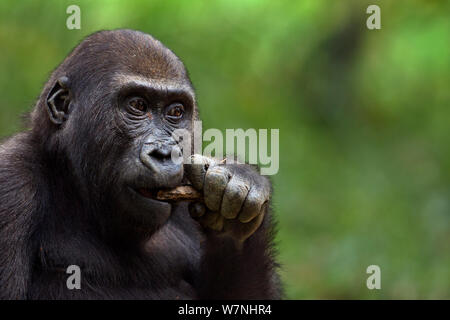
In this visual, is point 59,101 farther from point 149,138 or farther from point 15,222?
point 15,222

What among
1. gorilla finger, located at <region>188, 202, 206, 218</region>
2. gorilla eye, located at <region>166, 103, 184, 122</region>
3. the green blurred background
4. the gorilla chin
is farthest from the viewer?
the green blurred background

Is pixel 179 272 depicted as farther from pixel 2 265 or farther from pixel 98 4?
pixel 98 4

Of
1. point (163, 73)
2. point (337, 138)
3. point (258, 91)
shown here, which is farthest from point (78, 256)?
point (337, 138)

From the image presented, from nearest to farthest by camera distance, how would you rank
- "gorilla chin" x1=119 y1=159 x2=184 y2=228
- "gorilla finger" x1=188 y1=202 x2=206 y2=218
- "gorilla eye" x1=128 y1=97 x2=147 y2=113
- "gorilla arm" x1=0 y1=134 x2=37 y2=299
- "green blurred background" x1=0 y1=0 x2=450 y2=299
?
"gorilla arm" x1=0 y1=134 x2=37 y2=299 < "gorilla chin" x1=119 y1=159 x2=184 y2=228 < "gorilla finger" x1=188 y1=202 x2=206 y2=218 < "gorilla eye" x1=128 y1=97 x2=147 y2=113 < "green blurred background" x1=0 y1=0 x2=450 y2=299

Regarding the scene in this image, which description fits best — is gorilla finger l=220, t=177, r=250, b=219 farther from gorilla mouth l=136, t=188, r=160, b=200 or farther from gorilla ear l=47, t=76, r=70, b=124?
gorilla ear l=47, t=76, r=70, b=124

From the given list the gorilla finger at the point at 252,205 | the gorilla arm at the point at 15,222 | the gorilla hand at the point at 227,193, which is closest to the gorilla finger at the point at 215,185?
the gorilla hand at the point at 227,193

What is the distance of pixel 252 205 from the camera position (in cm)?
418

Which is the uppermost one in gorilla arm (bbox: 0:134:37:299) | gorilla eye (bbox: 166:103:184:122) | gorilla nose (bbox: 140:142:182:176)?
gorilla eye (bbox: 166:103:184:122)

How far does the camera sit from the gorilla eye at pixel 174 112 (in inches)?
179

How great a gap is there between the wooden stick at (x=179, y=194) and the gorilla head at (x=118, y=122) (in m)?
0.04

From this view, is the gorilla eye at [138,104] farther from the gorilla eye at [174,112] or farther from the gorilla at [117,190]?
the gorilla eye at [174,112]

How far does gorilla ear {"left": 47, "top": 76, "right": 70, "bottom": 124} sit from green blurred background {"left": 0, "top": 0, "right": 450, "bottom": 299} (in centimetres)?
244

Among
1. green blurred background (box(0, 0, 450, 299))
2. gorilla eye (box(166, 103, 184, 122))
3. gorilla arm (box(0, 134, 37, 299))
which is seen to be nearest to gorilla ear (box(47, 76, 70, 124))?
gorilla arm (box(0, 134, 37, 299))

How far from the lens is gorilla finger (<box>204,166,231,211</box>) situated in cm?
414
